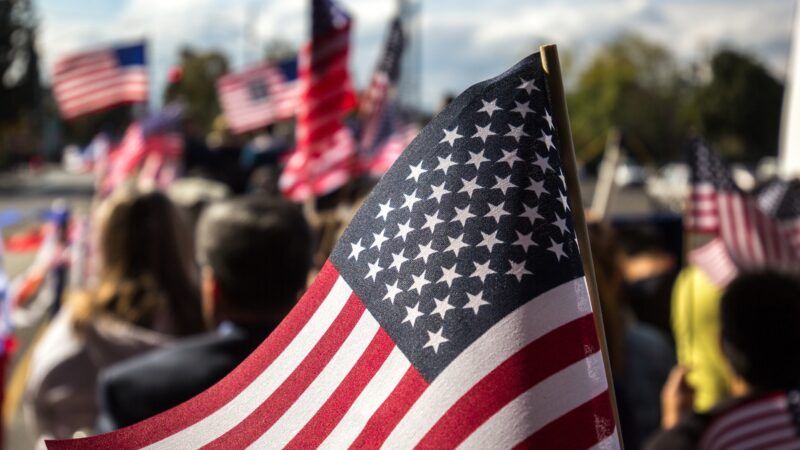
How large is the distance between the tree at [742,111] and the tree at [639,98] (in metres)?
2.16

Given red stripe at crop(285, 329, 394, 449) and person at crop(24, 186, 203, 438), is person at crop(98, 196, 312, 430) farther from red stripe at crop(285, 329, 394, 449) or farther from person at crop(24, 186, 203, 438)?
red stripe at crop(285, 329, 394, 449)

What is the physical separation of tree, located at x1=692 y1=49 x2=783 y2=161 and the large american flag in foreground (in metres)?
66.3

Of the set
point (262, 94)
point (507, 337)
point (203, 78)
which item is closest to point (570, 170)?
point (507, 337)

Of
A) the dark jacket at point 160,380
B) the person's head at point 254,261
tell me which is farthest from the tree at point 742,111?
the dark jacket at point 160,380

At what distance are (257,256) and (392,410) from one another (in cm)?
101

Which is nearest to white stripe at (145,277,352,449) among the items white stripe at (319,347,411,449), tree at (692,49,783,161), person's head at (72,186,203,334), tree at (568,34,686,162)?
white stripe at (319,347,411,449)

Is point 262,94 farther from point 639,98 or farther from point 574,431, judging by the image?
point 639,98

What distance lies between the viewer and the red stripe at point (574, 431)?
1410 mm

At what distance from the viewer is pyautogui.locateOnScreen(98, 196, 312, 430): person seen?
88.8 inches

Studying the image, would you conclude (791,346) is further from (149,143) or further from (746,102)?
(746,102)

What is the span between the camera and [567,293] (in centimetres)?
144

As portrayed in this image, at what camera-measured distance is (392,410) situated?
4.96 feet

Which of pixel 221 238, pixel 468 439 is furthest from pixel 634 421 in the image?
pixel 468 439

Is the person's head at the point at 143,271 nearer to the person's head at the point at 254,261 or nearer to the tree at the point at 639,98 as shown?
the person's head at the point at 254,261
